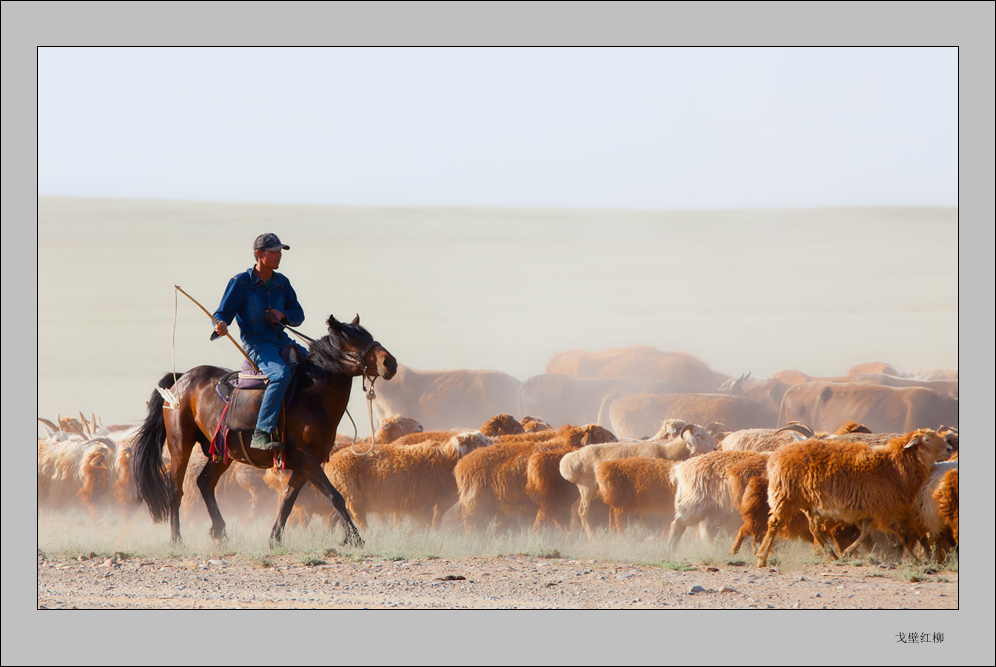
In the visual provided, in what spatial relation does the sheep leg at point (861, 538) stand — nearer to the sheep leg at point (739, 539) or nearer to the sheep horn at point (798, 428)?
the sheep leg at point (739, 539)

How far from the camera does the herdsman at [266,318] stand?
1122cm

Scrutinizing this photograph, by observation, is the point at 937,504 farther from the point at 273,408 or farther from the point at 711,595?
the point at 273,408

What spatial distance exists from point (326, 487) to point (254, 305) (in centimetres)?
214

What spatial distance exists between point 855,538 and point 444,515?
18.0 feet

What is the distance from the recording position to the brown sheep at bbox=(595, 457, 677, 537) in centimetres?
1314

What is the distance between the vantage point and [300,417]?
11406 millimetres

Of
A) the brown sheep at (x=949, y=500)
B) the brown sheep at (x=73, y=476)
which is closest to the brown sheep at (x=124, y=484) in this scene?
the brown sheep at (x=73, y=476)

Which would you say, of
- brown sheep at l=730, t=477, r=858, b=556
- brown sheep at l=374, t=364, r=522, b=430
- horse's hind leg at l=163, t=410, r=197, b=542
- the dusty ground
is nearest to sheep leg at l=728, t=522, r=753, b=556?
brown sheep at l=730, t=477, r=858, b=556

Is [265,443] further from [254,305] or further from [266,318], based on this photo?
[254,305]

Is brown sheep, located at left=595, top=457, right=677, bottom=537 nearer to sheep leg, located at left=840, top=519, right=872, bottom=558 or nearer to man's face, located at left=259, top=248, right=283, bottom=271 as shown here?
sheep leg, located at left=840, top=519, right=872, bottom=558

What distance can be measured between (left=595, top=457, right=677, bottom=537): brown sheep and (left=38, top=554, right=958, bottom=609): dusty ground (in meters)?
2.11

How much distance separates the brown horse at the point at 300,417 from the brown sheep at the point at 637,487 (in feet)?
11.3

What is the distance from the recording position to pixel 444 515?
47.8 ft

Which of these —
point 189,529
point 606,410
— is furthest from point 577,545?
point 606,410
